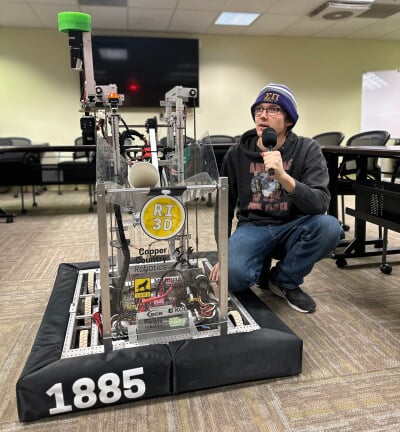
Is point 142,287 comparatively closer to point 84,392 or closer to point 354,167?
point 84,392

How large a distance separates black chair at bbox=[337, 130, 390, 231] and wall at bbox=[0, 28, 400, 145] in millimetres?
2675

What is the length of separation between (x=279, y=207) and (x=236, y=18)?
4.48 meters

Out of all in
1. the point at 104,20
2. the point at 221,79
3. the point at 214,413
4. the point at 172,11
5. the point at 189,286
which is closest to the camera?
the point at 214,413

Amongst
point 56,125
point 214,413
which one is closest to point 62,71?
point 56,125

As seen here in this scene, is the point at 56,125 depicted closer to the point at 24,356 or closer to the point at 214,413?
the point at 24,356

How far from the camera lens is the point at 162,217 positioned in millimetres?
1196

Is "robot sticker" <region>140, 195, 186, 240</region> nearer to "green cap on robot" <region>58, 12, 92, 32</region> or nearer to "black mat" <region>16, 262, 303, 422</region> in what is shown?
"black mat" <region>16, 262, 303, 422</region>

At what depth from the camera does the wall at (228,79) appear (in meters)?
5.73

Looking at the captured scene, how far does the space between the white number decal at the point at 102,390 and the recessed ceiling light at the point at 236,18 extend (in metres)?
5.01

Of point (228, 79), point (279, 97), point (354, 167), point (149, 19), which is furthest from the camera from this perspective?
point (228, 79)

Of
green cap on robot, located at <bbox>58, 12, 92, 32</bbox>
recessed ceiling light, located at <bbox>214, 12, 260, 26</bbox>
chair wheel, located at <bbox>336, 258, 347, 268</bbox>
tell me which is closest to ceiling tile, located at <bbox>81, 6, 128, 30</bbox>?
recessed ceiling light, located at <bbox>214, 12, 260, 26</bbox>

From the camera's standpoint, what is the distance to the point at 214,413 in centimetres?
112

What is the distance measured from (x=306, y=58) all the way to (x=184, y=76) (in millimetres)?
2097

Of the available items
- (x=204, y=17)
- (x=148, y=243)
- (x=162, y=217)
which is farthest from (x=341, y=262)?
(x=204, y=17)
